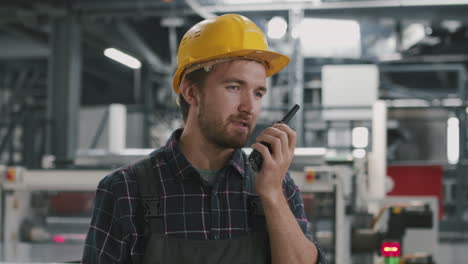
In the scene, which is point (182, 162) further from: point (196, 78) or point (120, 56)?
point (120, 56)

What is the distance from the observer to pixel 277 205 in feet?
4.59

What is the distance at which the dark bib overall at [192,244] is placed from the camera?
1386mm

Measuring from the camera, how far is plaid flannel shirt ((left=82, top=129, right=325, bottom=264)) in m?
1.42

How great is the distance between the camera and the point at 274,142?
141cm

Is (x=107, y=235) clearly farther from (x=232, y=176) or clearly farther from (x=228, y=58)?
(x=228, y=58)

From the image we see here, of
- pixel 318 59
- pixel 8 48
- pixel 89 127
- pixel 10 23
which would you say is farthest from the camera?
pixel 89 127

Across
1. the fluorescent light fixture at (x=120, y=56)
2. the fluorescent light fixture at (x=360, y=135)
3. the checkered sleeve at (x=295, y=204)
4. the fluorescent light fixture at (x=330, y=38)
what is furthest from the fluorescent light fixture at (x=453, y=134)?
the checkered sleeve at (x=295, y=204)

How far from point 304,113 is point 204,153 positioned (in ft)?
31.3

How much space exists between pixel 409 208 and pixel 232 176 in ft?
11.1

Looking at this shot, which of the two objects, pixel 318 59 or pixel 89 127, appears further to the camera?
pixel 89 127

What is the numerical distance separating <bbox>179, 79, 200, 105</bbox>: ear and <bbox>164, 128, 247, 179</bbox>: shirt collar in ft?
0.44

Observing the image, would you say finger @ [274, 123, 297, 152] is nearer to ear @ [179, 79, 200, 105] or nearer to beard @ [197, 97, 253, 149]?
beard @ [197, 97, 253, 149]

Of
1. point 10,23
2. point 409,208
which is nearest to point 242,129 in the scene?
point 409,208

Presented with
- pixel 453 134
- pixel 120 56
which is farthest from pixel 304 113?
pixel 120 56
